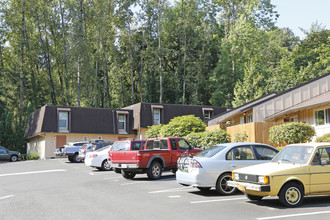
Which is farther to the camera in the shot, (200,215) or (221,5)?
(221,5)

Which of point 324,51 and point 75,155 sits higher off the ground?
point 324,51

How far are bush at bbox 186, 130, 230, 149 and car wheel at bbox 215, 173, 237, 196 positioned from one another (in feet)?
44.1

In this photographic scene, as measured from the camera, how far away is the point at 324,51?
43.6m

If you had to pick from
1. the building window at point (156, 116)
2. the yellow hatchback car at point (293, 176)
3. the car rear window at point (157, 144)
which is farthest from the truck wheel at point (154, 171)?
the building window at point (156, 116)

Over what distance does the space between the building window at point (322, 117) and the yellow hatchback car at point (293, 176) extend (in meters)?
15.1

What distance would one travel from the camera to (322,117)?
25391mm

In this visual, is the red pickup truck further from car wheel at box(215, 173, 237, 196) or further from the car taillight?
car wheel at box(215, 173, 237, 196)

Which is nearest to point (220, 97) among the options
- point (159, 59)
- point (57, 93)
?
point (159, 59)

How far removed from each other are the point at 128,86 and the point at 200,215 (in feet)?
175

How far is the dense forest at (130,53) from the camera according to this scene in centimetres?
5162

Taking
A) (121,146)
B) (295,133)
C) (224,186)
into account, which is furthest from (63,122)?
(224,186)

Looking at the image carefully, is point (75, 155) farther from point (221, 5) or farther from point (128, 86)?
point (221, 5)

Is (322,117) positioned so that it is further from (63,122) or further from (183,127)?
(63,122)

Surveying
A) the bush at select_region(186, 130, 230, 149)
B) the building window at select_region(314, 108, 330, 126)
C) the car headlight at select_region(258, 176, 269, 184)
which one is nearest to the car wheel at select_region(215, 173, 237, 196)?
the car headlight at select_region(258, 176, 269, 184)
